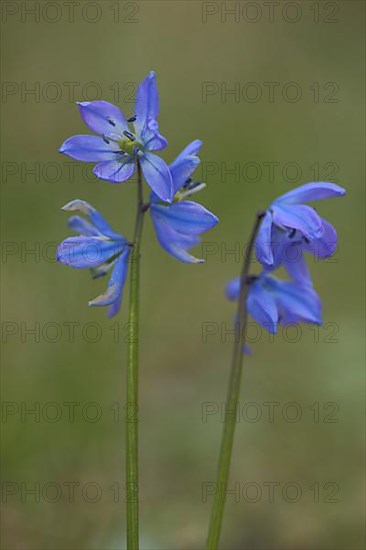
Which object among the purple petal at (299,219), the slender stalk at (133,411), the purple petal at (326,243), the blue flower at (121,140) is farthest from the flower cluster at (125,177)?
the purple petal at (326,243)

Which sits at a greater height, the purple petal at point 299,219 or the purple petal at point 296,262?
the purple petal at point 299,219

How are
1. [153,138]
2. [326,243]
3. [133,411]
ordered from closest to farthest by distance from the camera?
[133,411]
[153,138]
[326,243]

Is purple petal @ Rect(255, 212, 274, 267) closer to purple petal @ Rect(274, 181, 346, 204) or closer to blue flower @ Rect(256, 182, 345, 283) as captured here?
blue flower @ Rect(256, 182, 345, 283)

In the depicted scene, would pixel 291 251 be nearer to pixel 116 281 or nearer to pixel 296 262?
pixel 296 262

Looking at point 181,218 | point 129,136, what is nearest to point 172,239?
point 181,218

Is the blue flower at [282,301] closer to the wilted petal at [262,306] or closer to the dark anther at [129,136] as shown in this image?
the wilted petal at [262,306]

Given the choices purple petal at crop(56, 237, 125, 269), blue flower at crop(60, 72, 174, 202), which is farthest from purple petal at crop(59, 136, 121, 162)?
purple petal at crop(56, 237, 125, 269)
